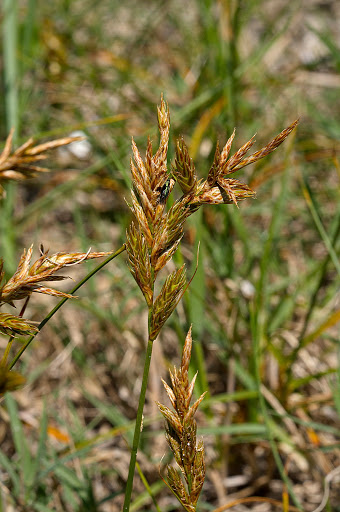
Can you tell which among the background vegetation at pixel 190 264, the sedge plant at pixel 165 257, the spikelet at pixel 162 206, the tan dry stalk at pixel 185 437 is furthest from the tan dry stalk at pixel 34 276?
the background vegetation at pixel 190 264

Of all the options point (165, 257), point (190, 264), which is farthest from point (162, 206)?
point (190, 264)

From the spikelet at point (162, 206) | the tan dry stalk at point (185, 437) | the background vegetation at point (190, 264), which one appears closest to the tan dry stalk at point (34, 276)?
the spikelet at point (162, 206)

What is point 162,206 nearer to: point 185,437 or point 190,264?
point 185,437

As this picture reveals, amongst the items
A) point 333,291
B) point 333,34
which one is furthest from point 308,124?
point 333,291

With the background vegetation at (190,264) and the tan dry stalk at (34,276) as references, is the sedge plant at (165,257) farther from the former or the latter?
the background vegetation at (190,264)

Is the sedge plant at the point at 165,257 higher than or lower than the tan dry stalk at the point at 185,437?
higher

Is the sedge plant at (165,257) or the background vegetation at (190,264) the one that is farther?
the background vegetation at (190,264)
